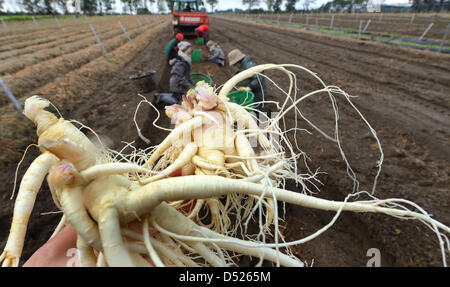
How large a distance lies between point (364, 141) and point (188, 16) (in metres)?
10.5

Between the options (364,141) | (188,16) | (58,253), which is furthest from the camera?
(188,16)

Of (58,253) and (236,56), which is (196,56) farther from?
(58,253)

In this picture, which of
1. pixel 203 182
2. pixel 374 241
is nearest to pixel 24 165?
pixel 203 182

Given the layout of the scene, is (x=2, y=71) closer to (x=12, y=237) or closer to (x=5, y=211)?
(x=5, y=211)

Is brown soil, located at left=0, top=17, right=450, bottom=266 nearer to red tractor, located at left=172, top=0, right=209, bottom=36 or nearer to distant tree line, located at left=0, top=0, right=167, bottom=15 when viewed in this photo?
red tractor, located at left=172, top=0, right=209, bottom=36

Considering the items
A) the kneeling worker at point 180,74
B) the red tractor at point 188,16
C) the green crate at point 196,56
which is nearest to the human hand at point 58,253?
the kneeling worker at point 180,74

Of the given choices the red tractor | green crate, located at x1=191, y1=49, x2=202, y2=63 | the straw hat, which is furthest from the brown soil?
the red tractor

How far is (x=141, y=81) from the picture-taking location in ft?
16.5

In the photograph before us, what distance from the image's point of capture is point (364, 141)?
10.3ft

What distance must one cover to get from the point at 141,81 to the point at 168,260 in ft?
15.5

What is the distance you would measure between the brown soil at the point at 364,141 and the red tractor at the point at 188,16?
4.68 meters

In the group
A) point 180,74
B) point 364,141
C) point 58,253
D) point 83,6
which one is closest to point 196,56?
point 180,74

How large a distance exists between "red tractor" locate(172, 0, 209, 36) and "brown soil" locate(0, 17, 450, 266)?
15.3 feet

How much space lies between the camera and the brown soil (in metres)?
1.79
